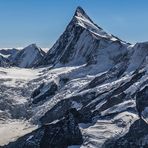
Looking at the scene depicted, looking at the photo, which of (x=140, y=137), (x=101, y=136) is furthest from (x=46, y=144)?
(x=140, y=137)

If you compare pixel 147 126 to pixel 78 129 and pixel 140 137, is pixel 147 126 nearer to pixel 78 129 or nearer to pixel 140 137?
pixel 140 137

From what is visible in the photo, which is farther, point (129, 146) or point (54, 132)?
point (54, 132)

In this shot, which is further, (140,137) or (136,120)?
(136,120)

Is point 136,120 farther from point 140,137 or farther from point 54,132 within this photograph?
point 54,132

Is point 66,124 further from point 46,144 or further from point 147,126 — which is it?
point 147,126

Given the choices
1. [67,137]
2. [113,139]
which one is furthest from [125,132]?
[67,137]

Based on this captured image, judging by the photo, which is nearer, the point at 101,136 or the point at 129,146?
the point at 129,146

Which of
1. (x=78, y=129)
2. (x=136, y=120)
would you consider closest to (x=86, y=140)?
(x=78, y=129)
